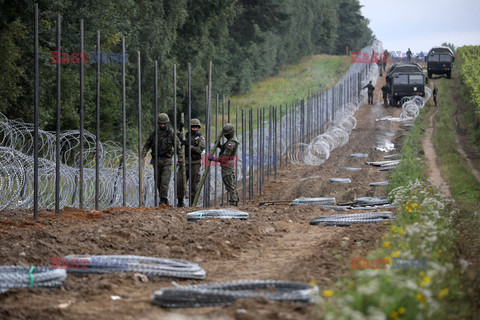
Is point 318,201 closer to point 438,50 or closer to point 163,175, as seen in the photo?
point 163,175

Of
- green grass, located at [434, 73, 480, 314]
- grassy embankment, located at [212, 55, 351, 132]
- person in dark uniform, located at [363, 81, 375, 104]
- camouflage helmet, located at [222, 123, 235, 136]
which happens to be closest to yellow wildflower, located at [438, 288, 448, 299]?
green grass, located at [434, 73, 480, 314]

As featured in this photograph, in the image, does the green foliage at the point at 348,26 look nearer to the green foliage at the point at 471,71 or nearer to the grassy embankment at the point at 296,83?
the grassy embankment at the point at 296,83

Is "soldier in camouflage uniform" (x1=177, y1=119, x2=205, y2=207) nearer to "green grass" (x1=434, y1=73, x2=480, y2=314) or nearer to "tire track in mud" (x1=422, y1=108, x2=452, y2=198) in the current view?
"green grass" (x1=434, y1=73, x2=480, y2=314)

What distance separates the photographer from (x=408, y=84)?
136ft

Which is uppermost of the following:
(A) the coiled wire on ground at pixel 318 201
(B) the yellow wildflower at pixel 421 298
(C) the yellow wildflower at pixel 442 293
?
(B) the yellow wildflower at pixel 421 298

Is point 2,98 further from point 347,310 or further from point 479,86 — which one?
point 479,86

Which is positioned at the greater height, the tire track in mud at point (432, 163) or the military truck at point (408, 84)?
the military truck at point (408, 84)

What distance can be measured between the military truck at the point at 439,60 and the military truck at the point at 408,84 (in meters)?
10.9

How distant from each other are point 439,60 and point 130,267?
48.7 meters

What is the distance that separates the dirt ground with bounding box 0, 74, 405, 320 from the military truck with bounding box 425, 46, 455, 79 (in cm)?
3956

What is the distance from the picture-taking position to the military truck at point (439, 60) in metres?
51.3

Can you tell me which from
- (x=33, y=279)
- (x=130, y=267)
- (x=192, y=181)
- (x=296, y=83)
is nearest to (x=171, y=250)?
(x=130, y=267)

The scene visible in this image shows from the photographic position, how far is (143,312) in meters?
5.37

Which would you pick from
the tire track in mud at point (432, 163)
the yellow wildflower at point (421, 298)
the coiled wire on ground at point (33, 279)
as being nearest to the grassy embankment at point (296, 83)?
the tire track in mud at point (432, 163)
